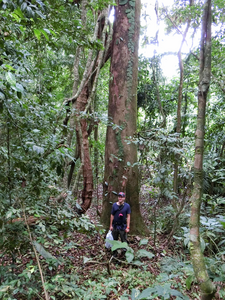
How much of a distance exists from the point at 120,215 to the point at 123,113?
2.07m

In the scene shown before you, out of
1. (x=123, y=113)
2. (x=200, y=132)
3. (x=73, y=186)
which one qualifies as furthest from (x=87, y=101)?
(x=200, y=132)

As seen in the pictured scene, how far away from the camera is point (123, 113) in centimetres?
451

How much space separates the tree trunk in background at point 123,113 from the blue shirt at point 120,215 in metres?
0.49

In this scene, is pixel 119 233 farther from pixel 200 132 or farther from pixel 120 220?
pixel 200 132

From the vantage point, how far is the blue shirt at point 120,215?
380 centimetres

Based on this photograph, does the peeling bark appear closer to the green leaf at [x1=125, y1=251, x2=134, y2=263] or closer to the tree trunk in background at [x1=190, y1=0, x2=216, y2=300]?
the green leaf at [x1=125, y1=251, x2=134, y2=263]

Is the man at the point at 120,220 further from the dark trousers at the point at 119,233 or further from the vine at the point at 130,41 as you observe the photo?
the vine at the point at 130,41

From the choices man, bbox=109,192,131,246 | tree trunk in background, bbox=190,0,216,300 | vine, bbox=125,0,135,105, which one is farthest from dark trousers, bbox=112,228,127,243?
tree trunk in background, bbox=190,0,216,300

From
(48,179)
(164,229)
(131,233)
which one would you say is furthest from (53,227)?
(164,229)

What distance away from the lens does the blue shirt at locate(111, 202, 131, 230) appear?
380 centimetres

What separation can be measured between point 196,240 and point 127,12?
486 cm

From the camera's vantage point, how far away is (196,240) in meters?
1.21

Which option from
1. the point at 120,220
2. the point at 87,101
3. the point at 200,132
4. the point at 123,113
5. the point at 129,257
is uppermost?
the point at 87,101

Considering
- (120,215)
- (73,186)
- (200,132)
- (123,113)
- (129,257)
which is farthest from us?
(123,113)
